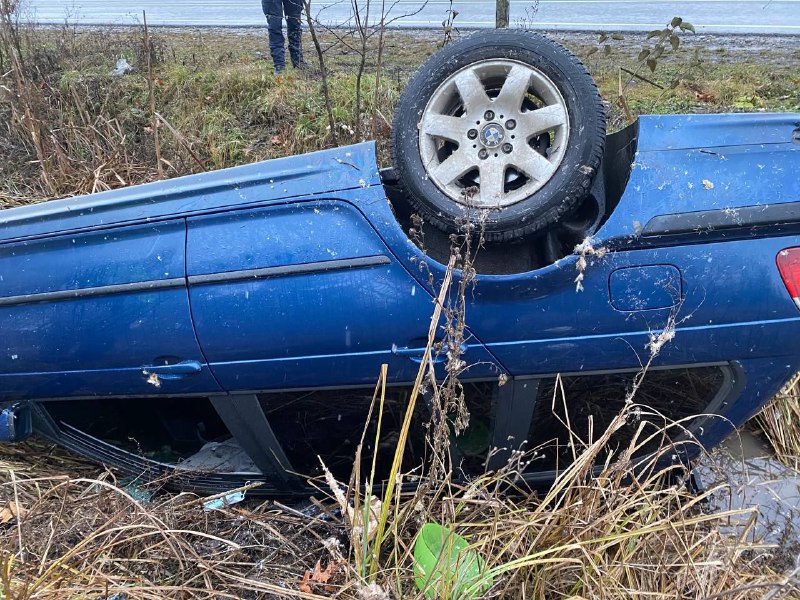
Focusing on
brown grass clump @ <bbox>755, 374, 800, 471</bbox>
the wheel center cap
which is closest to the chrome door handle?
the wheel center cap

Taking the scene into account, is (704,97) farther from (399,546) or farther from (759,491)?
(399,546)

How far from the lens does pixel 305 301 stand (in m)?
2.03

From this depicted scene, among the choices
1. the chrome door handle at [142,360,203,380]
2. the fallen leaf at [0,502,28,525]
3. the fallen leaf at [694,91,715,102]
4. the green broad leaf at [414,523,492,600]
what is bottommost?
the fallen leaf at [0,502,28,525]

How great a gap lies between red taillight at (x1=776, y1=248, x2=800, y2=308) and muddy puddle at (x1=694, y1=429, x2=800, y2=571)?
2.04 feet

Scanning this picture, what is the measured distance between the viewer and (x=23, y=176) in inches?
205

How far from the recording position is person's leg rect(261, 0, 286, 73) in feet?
20.6

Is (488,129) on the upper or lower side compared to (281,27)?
lower

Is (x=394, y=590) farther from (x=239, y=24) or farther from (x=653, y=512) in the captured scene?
(x=239, y=24)

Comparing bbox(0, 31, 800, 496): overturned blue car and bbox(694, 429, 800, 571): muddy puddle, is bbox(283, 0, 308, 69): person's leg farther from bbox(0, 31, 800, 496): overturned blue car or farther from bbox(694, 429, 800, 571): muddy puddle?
bbox(694, 429, 800, 571): muddy puddle

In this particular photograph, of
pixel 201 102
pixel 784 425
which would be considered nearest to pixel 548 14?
pixel 201 102

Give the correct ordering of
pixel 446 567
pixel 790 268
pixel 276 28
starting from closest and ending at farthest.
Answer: pixel 446 567
pixel 790 268
pixel 276 28

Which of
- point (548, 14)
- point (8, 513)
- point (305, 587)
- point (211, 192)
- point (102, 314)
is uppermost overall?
point (548, 14)

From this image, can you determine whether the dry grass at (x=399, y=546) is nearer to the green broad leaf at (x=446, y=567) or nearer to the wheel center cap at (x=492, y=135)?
the green broad leaf at (x=446, y=567)

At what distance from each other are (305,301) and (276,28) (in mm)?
5229
